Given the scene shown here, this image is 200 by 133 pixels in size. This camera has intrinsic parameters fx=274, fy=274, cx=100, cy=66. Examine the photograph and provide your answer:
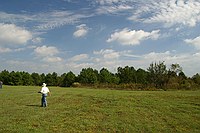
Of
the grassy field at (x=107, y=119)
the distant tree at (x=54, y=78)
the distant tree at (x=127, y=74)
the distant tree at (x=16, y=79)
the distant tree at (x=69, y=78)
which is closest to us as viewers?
the grassy field at (x=107, y=119)

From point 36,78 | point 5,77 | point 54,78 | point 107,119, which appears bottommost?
point 107,119

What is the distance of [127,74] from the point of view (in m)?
140

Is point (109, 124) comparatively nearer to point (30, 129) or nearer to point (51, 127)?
point (51, 127)

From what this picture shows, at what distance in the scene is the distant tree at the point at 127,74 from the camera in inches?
Result: 5433

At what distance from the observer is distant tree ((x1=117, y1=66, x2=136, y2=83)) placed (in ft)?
453

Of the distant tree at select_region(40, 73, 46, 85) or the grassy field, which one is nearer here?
the grassy field

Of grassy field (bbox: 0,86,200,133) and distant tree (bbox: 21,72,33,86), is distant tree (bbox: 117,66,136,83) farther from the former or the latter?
grassy field (bbox: 0,86,200,133)

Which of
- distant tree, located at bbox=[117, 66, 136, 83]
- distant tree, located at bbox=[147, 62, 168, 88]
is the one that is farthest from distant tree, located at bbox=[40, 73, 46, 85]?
distant tree, located at bbox=[147, 62, 168, 88]

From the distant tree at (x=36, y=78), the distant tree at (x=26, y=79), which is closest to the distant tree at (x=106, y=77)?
the distant tree at (x=36, y=78)

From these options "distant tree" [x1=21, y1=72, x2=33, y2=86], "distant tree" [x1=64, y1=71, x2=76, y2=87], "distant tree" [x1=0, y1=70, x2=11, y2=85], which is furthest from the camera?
"distant tree" [x1=21, y1=72, x2=33, y2=86]

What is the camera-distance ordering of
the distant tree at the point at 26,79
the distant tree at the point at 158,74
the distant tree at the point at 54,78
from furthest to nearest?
the distant tree at the point at 54,78
the distant tree at the point at 26,79
the distant tree at the point at 158,74

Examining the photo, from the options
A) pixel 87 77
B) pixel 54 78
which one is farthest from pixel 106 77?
pixel 54 78

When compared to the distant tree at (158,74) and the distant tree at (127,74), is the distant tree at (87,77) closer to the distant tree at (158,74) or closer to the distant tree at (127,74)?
the distant tree at (127,74)

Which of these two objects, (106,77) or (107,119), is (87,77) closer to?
(106,77)
